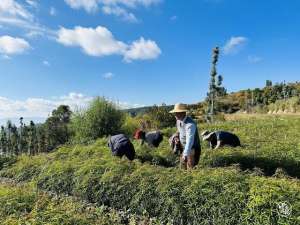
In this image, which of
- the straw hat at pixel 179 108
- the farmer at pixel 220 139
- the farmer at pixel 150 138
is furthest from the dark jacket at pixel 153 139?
the straw hat at pixel 179 108

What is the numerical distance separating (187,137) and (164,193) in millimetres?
1974

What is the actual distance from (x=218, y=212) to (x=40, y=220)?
1.99 m

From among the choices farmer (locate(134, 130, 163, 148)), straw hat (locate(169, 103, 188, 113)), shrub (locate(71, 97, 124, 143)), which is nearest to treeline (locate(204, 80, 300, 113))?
shrub (locate(71, 97, 124, 143))

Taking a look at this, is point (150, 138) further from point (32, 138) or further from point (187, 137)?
point (32, 138)

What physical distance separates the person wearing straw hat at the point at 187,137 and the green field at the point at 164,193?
692mm

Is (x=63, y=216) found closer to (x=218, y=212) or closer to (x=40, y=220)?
(x=40, y=220)

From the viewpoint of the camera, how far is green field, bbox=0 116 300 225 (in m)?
4.28

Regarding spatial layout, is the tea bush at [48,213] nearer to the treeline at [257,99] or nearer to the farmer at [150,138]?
the farmer at [150,138]

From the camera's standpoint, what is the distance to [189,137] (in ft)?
22.9

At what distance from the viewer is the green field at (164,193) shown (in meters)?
4.28

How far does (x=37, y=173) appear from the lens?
28.8 ft

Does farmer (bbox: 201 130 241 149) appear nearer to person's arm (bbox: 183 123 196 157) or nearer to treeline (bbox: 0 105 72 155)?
person's arm (bbox: 183 123 196 157)

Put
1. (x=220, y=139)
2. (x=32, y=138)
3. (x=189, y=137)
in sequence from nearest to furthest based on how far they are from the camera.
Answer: (x=189, y=137), (x=220, y=139), (x=32, y=138)

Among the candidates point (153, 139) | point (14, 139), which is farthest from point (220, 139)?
point (14, 139)
